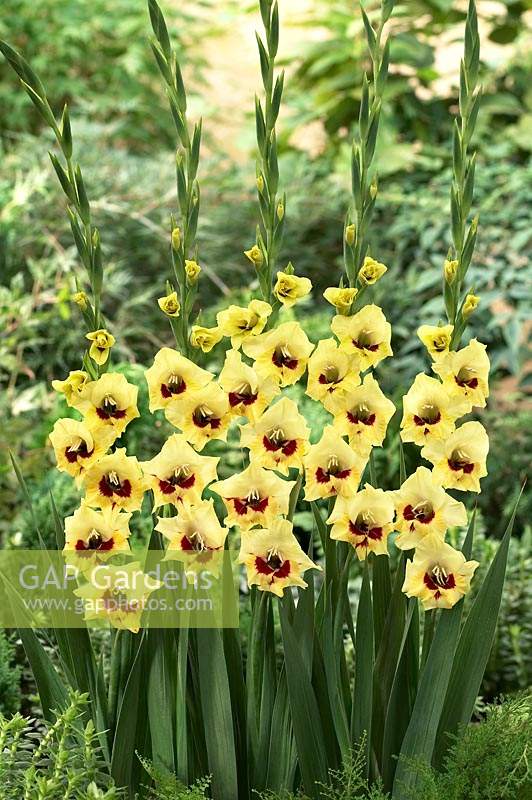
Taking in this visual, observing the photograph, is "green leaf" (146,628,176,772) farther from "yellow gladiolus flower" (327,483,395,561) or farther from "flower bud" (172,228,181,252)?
"flower bud" (172,228,181,252)

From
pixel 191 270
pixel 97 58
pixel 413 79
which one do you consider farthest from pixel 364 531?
pixel 97 58

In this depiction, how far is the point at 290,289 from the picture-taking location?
1.09 meters

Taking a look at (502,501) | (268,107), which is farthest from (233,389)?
(502,501)

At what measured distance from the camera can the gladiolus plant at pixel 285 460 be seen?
42.5 inches

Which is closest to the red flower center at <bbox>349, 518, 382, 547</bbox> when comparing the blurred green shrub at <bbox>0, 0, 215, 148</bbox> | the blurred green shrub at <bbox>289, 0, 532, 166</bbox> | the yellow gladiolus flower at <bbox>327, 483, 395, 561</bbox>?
the yellow gladiolus flower at <bbox>327, 483, 395, 561</bbox>

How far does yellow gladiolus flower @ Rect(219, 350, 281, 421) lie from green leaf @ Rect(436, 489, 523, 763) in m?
0.31

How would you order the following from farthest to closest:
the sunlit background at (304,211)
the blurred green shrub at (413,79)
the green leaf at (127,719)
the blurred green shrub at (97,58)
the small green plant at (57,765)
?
the blurred green shrub at (97,58) < the blurred green shrub at (413,79) < the sunlit background at (304,211) < the green leaf at (127,719) < the small green plant at (57,765)

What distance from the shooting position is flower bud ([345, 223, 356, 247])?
108 cm

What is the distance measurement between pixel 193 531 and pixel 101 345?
0.22 m

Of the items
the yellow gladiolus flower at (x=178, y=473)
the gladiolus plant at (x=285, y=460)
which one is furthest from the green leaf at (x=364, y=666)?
the yellow gladiolus flower at (x=178, y=473)

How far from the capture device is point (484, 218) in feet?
11.3

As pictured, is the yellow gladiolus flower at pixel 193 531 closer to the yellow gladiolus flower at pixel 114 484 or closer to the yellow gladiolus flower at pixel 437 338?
the yellow gladiolus flower at pixel 114 484

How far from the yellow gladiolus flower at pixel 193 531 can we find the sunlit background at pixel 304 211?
128 centimetres

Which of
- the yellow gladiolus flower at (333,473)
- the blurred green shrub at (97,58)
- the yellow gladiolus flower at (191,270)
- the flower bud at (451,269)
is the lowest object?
the yellow gladiolus flower at (333,473)
